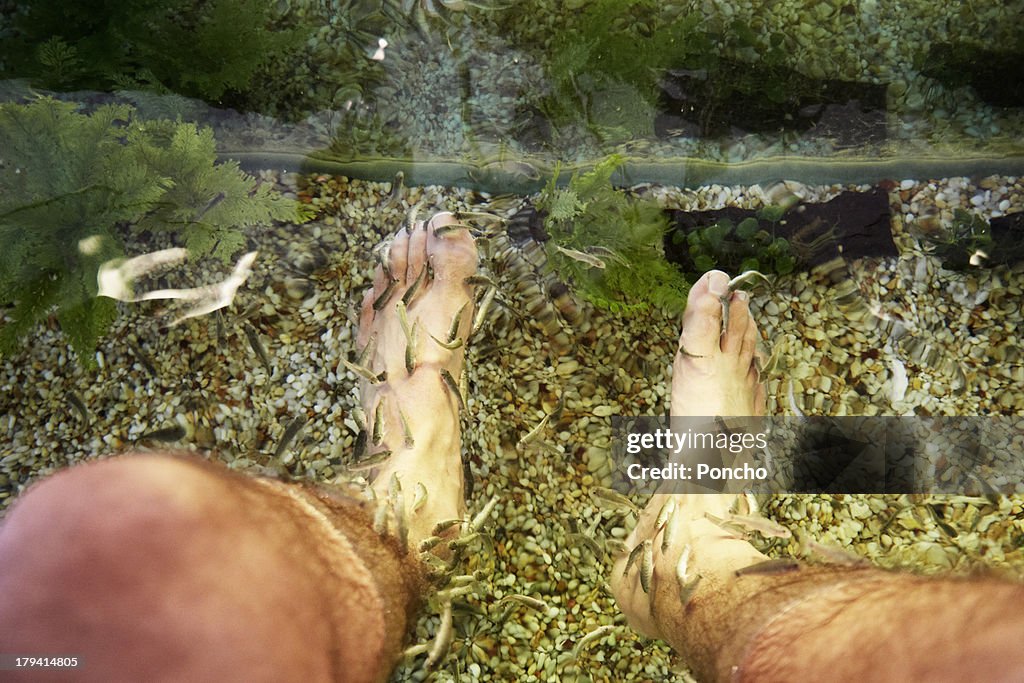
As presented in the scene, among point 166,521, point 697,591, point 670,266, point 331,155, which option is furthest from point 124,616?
point 670,266

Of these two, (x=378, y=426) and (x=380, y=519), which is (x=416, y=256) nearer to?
(x=378, y=426)

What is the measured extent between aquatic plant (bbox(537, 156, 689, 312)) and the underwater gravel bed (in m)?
0.05

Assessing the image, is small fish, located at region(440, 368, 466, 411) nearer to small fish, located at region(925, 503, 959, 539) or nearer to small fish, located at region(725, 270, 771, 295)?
small fish, located at region(725, 270, 771, 295)

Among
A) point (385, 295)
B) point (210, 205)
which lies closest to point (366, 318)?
point (385, 295)

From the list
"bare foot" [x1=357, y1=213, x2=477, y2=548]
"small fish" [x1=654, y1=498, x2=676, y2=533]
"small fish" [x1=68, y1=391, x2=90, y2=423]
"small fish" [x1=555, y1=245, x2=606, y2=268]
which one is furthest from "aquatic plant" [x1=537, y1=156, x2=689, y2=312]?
"small fish" [x1=68, y1=391, x2=90, y2=423]

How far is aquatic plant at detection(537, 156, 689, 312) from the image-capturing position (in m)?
1.39

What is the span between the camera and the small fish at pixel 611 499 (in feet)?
4.38

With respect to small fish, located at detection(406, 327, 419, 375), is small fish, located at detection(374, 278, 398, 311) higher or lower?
higher

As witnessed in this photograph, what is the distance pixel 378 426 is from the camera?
129cm

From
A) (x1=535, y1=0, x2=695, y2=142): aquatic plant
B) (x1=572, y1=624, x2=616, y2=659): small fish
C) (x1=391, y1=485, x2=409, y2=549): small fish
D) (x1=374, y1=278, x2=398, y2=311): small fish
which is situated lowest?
(x1=572, y1=624, x2=616, y2=659): small fish

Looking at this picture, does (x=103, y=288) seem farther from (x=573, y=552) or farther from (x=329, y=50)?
(x=573, y=552)

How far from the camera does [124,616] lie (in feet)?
2.40

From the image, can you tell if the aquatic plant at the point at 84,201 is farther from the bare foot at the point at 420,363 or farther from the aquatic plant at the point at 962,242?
the aquatic plant at the point at 962,242

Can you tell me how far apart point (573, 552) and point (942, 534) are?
2.45ft
